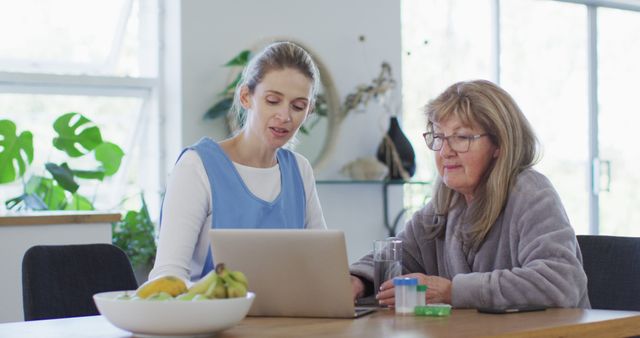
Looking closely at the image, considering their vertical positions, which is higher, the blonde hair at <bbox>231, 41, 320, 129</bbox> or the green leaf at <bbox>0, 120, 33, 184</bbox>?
the blonde hair at <bbox>231, 41, 320, 129</bbox>

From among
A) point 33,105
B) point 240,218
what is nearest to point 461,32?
point 33,105

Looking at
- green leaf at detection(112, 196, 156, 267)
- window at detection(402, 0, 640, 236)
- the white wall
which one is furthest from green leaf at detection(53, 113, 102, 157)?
window at detection(402, 0, 640, 236)

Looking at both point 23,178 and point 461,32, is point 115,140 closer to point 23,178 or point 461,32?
point 23,178

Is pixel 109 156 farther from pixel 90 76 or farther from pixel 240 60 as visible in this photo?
pixel 240 60

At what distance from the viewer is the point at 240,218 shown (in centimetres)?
232

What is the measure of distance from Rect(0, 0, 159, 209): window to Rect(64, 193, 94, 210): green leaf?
0.22 meters

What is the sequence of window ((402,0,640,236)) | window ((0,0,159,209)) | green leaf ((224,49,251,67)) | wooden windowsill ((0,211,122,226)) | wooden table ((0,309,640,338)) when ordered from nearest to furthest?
wooden table ((0,309,640,338)) < wooden windowsill ((0,211,122,226)) < window ((0,0,159,209)) < green leaf ((224,49,251,67)) < window ((402,0,640,236))

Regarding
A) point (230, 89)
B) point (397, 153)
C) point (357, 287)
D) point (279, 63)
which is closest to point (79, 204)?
point (230, 89)

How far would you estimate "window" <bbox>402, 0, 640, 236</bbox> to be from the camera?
5.68 m

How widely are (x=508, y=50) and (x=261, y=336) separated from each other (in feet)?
15.3

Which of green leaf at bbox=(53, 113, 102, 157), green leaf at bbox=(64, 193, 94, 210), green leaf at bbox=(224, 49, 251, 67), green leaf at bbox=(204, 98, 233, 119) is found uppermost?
green leaf at bbox=(224, 49, 251, 67)

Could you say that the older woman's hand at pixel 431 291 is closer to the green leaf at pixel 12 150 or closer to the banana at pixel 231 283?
the banana at pixel 231 283

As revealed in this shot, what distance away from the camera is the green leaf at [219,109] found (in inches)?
175

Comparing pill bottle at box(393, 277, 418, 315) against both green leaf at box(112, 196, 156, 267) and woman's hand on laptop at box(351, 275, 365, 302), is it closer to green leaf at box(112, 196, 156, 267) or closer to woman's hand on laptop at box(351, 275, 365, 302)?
woman's hand on laptop at box(351, 275, 365, 302)
